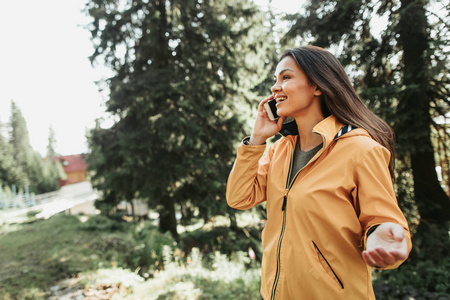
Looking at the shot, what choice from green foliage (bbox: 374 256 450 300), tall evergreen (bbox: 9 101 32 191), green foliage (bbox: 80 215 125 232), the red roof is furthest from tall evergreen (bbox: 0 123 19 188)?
green foliage (bbox: 374 256 450 300)

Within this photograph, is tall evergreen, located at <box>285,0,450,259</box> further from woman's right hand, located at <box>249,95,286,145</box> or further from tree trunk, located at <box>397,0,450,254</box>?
woman's right hand, located at <box>249,95,286,145</box>

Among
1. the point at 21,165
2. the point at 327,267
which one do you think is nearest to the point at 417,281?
the point at 327,267

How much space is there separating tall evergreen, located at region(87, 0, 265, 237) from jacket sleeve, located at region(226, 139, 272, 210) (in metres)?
7.14

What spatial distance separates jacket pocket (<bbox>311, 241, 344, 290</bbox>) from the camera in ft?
4.21

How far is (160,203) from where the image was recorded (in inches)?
423

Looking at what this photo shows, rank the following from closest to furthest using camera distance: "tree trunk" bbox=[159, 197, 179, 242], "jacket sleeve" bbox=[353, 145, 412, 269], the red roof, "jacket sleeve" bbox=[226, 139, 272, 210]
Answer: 1. "jacket sleeve" bbox=[353, 145, 412, 269]
2. "jacket sleeve" bbox=[226, 139, 272, 210]
3. "tree trunk" bbox=[159, 197, 179, 242]
4. the red roof

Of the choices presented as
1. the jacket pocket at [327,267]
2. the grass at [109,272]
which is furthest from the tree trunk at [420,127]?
the jacket pocket at [327,267]

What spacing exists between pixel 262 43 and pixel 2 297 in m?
9.72

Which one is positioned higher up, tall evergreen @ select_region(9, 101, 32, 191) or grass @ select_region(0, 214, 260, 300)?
tall evergreen @ select_region(9, 101, 32, 191)

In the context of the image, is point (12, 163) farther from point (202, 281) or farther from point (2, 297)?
point (202, 281)

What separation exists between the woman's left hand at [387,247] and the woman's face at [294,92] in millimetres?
743

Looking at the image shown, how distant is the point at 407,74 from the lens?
544cm

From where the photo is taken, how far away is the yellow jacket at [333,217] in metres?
1.22

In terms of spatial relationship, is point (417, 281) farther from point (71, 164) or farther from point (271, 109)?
point (71, 164)
